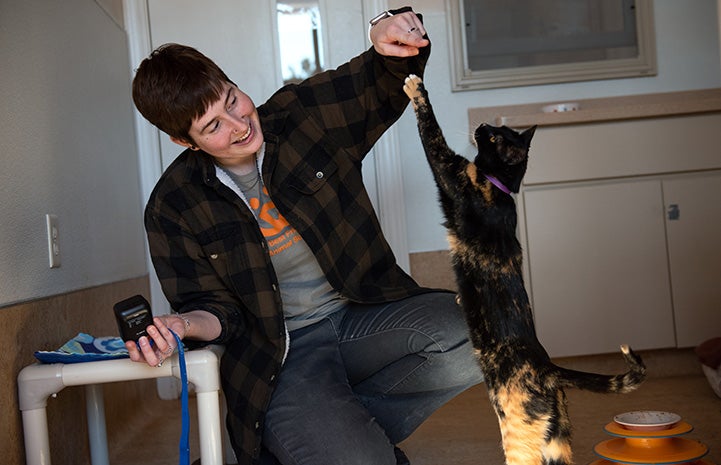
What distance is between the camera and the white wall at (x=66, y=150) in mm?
1493

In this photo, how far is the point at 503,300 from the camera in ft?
4.09

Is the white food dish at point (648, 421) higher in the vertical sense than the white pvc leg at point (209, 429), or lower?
lower

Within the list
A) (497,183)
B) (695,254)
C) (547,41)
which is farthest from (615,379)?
(547,41)

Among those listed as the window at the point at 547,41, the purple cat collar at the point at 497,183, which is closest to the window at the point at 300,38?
the window at the point at 547,41

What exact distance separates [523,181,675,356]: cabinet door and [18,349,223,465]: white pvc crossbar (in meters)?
1.42

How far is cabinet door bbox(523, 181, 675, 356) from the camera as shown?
7.89 ft

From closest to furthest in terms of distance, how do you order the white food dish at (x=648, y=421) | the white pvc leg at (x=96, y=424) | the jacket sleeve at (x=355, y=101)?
the white food dish at (x=648, y=421), the jacket sleeve at (x=355, y=101), the white pvc leg at (x=96, y=424)

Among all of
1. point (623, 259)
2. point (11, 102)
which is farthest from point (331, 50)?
point (11, 102)

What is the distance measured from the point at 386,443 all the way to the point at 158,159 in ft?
5.52

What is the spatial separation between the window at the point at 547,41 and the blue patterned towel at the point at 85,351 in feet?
5.38

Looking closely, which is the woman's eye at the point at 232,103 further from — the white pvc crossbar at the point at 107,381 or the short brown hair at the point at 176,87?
the white pvc crossbar at the point at 107,381

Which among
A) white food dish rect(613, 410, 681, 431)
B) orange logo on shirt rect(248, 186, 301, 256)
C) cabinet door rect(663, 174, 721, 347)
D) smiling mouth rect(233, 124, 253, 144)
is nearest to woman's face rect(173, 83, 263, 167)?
smiling mouth rect(233, 124, 253, 144)

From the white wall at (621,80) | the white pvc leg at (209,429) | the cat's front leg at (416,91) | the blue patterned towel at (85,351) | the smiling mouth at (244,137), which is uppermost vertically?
the white wall at (621,80)

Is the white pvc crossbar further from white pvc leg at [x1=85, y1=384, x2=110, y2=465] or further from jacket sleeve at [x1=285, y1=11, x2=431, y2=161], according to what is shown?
jacket sleeve at [x1=285, y1=11, x2=431, y2=161]
